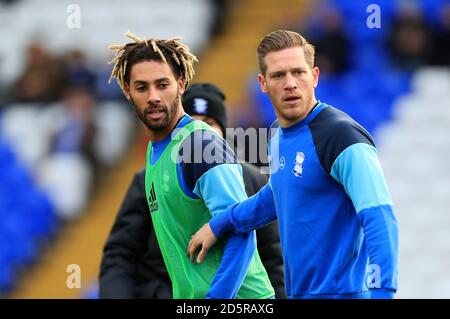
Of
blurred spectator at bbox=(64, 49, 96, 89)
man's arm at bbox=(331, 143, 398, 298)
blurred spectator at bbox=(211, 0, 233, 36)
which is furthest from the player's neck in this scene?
blurred spectator at bbox=(211, 0, 233, 36)

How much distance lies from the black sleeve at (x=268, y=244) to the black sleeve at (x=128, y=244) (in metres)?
0.70

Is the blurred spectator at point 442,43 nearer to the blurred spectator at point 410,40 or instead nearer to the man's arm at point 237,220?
the blurred spectator at point 410,40

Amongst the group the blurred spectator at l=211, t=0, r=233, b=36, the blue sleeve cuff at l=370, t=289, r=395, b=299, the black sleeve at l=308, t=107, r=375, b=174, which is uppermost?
the blurred spectator at l=211, t=0, r=233, b=36

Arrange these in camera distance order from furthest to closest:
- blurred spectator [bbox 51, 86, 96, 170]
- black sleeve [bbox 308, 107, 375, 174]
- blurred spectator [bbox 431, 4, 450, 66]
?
blurred spectator [bbox 51, 86, 96, 170]
blurred spectator [bbox 431, 4, 450, 66]
black sleeve [bbox 308, 107, 375, 174]

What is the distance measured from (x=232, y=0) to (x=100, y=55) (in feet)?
6.47

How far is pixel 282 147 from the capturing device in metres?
5.15

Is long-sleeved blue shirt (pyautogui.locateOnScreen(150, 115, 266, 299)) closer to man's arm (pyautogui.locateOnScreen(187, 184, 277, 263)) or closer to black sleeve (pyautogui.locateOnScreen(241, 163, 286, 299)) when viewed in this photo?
man's arm (pyautogui.locateOnScreen(187, 184, 277, 263))

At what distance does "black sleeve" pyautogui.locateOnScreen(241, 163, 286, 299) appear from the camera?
6.41m

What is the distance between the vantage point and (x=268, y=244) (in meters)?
6.50

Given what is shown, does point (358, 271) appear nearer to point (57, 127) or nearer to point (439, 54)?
point (439, 54)

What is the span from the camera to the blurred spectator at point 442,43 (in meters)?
12.3

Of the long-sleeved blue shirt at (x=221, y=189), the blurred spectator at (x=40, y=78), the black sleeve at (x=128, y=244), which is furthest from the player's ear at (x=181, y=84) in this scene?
the blurred spectator at (x=40, y=78)

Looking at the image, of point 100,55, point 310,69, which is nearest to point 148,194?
point 310,69

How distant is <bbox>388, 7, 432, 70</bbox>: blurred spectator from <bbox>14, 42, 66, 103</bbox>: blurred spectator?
4.13 metres
